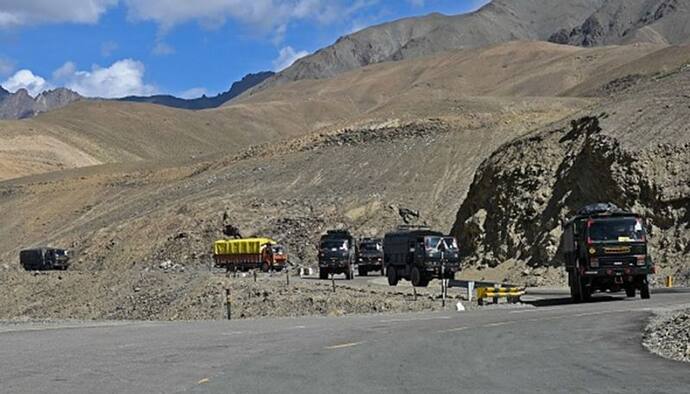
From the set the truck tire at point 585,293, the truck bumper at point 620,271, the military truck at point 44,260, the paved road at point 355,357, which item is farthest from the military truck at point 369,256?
the paved road at point 355,357

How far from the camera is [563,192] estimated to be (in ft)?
165

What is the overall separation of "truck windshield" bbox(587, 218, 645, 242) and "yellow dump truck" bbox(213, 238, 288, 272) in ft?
118

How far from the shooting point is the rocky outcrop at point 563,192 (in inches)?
1720

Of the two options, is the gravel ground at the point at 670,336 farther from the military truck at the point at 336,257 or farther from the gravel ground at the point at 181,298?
the military truck at the point at 336,257

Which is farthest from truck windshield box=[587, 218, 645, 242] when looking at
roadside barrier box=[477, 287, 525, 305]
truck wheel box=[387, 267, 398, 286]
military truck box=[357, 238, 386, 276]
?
military truck box=[357, 238, 386, 276]

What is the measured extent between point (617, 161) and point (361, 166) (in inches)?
1594

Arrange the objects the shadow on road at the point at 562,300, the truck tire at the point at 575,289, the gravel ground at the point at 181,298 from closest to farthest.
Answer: the truck tire at the point at 575,289, the shadow on road at the point at 562,300, the gravel ground at the point at 181,298

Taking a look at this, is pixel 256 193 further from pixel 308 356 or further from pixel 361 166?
pixel 308 356

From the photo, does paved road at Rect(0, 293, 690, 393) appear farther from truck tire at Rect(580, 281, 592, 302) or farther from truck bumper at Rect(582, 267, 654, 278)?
truck tire at Rect(580, 281, 592, 302)

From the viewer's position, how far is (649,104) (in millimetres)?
49719

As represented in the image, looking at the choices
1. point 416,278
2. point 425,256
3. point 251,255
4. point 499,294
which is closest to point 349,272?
point 416,278

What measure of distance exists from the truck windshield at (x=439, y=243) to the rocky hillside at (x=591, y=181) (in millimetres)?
4798

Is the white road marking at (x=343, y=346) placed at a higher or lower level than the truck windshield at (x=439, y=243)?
lower

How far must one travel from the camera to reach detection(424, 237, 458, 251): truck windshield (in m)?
45.2
